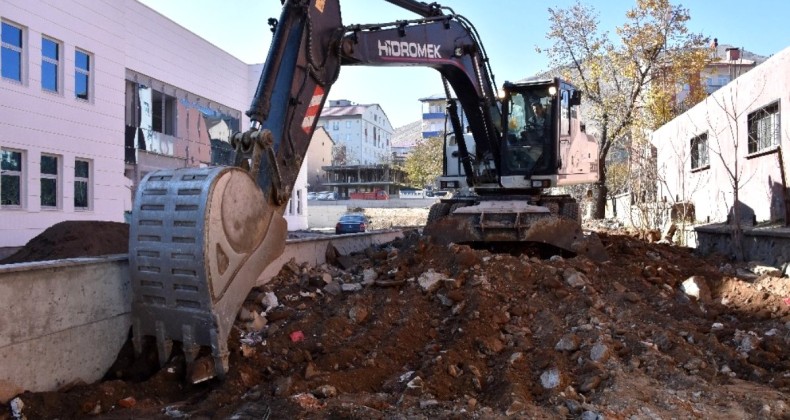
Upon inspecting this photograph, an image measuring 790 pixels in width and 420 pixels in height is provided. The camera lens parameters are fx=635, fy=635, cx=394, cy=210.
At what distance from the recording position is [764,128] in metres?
12.4

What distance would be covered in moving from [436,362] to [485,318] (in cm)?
97

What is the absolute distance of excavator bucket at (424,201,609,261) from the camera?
27.5 ft

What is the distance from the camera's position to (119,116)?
1705 centimetres

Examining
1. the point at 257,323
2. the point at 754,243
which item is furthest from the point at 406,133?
the point at 257,323

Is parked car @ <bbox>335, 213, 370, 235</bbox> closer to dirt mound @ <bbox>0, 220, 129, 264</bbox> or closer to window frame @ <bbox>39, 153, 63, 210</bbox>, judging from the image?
window frame @ <bbox>39, 153, 63, 210</bbox>

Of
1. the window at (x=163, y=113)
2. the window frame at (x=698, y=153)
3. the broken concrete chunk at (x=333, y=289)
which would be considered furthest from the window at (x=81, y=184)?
A: the window frame at (x=698, y=153)

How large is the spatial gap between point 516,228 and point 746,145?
7.59m

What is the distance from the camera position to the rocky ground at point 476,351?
13.3ft

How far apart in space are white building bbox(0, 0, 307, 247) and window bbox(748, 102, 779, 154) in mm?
15134

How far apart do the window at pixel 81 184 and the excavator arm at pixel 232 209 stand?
448 inches

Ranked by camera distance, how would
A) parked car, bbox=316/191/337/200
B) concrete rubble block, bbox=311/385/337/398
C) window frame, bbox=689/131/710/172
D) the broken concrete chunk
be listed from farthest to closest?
parked car, bbox=316/191/337/200, window frame, bbox=689/131/710/172, the broken concrete chunk, concrete rubble block, bbox=311/385/337/398

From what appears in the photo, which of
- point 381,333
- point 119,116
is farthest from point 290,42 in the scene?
point 119,116

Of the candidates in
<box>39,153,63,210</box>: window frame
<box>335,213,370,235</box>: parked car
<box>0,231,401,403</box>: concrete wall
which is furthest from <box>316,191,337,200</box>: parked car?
<box>0,231,401,403</box>: concrete wall

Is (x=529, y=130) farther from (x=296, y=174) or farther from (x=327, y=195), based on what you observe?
(x=327, y=195)
